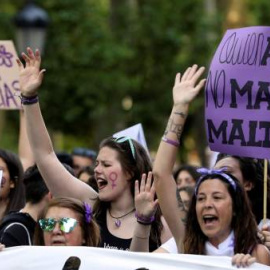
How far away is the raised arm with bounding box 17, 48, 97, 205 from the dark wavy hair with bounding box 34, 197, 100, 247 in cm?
63

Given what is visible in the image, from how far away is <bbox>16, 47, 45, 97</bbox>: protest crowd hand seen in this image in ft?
23.1

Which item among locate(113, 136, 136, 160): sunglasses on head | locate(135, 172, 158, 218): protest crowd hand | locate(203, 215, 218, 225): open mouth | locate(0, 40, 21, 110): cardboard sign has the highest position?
locate(0, 40, 21, 110): cardboard sign

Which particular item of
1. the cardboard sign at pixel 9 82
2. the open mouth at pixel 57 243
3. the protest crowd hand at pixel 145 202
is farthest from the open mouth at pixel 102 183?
the cardboard sign at pixel 9 82

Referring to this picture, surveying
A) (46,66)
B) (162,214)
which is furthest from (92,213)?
(46,66)

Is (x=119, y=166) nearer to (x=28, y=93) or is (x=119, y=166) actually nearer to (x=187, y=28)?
(x=28, y=93)

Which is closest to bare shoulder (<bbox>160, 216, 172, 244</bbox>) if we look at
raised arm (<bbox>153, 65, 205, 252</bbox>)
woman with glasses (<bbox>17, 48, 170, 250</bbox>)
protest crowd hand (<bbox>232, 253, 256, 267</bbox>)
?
woman with glasses (<bbox>17, 48, 170, 250</bbox>)

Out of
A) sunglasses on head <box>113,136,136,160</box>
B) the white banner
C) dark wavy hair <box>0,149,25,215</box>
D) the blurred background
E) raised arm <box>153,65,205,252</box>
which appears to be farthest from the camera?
the blurred background

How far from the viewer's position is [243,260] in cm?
576

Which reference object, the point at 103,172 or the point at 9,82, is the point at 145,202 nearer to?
the point at 103,172

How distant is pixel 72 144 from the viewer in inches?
1403

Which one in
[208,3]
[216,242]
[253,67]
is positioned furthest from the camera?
[208,3]

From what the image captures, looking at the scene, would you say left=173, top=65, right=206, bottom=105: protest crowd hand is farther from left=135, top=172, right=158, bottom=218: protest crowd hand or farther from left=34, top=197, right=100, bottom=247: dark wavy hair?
left=34, top=197, right=100, bottom=247: dark wavy hair

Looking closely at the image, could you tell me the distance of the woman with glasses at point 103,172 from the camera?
276 inches

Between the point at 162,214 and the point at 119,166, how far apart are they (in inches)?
15.7
